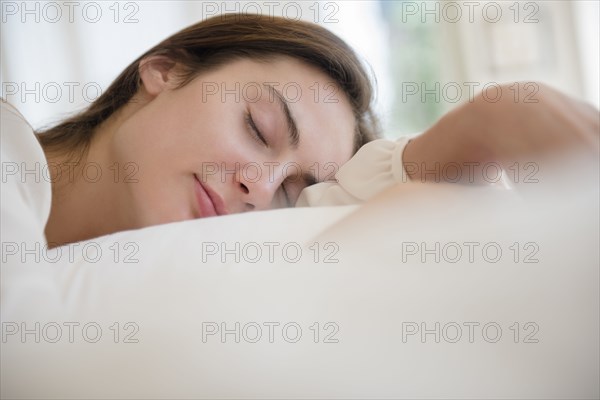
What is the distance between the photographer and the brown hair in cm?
107

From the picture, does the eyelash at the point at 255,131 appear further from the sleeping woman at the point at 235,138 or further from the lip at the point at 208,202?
the lip at the point at 208,202

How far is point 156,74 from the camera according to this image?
1116 millimetres

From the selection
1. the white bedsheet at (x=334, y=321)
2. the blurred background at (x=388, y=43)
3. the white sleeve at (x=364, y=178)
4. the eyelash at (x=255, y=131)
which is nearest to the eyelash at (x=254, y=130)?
the eyelash at (x=255, y=131)

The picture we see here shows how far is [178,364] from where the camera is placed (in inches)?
17.6

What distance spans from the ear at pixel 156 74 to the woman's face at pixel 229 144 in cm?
2

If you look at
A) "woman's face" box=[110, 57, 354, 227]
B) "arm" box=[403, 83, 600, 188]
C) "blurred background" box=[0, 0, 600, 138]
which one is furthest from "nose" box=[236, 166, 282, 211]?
"blurred background" box=[0, 0, 600, 138]

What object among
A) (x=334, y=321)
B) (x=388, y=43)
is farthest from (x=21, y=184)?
(x=388, y=43)

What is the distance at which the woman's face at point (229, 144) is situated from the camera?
899 mm

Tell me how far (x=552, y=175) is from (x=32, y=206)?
49 centimetres

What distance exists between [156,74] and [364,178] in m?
0.45

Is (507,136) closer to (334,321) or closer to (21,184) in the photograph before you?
(334,321)

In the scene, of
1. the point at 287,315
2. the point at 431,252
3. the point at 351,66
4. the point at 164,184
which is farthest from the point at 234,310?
the point at 351,66

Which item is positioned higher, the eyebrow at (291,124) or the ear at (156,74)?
the ear at (156,74)

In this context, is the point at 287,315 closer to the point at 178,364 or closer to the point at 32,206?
the point at 178,364
